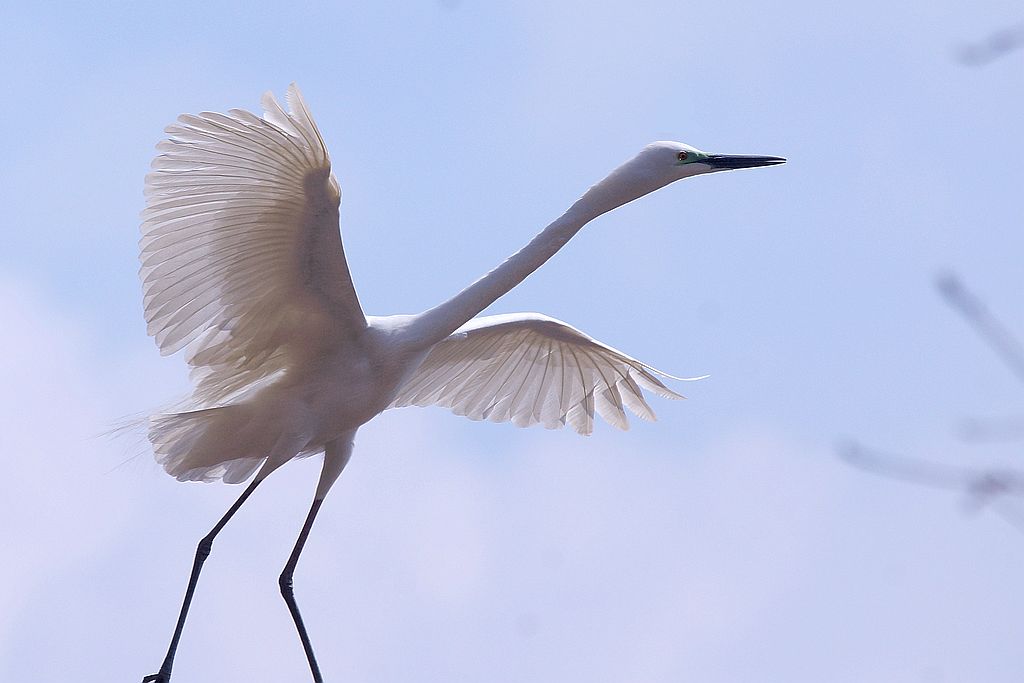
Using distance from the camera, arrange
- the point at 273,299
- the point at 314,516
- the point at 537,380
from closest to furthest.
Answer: the point at 273,299 → the point at 314,516 → the point at 537,380

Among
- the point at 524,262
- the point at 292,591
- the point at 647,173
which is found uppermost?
the point at 647,173

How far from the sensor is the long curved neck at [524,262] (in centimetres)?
611

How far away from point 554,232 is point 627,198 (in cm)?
43

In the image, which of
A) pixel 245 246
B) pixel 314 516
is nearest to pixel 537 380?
pixel 314 516

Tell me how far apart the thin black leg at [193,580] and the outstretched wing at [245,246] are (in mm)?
731

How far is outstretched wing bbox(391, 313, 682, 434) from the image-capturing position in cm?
762

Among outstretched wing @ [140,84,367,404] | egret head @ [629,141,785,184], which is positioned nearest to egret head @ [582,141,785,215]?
egret head @ [629,141,785,184]

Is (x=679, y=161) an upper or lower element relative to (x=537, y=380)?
upper

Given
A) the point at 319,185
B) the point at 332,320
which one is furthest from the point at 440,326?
the point at 319,185

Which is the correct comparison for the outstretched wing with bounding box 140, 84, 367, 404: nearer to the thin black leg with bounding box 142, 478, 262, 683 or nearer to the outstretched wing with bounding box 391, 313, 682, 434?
the thin black leg with bounding box 142, 478, 262, 683

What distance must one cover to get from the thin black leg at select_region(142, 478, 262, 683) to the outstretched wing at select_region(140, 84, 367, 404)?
2.40 feet

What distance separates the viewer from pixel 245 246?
18.8ft

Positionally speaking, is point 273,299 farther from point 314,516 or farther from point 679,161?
point 679,161

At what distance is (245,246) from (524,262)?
54.8 inches
